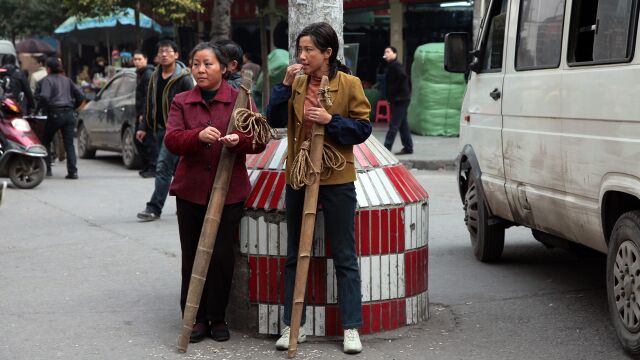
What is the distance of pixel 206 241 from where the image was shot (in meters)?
5.46

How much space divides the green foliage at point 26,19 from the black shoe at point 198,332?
33.9 meters

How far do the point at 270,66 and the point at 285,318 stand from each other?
17.4 m

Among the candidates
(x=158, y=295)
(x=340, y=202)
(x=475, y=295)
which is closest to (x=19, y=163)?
(x=158, y=295)

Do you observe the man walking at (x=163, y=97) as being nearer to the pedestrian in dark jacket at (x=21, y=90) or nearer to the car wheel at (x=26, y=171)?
the car wheel at (x=26, y=171)

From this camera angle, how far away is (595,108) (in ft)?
18.3

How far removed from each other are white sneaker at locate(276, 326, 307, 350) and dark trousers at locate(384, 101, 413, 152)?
11.3 m

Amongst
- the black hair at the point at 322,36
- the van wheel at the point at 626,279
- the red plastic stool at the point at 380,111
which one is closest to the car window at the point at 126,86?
the red plastic stool at the point at 380,111

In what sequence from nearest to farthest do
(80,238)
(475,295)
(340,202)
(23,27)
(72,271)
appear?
(340,202) → (475,295) → (72,271) → (80,238) → (23,27)

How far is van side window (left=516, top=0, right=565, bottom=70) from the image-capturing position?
21.1 ft

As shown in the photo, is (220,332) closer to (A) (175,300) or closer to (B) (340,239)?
(B) (340,239)

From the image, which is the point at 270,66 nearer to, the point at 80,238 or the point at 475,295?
the point at 80,238

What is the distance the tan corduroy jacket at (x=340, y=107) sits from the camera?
5359 mm

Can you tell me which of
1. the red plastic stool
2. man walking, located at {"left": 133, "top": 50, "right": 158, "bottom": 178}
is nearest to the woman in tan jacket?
man walking, located at {"left": 133, "top": 50, "right": 158, "bottom": 178}

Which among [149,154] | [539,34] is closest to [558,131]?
[539,34]
